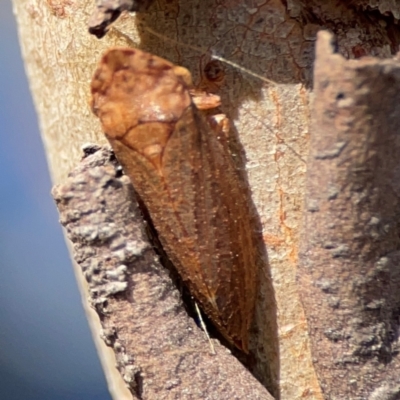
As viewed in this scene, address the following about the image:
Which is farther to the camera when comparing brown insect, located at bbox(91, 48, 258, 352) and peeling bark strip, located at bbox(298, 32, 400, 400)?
brown insect, located at bbox(91, 48, 258, 352)

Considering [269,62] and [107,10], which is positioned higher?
[107,10]

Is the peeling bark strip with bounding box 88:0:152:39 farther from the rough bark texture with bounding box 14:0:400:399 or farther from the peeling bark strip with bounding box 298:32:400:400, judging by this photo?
the peeling bark strip with bounding box 298:32:400:400

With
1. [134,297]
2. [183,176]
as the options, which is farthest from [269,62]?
[134,297]

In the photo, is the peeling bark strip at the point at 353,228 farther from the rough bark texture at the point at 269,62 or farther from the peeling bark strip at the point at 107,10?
the peeling bark strip at the point at 107,10

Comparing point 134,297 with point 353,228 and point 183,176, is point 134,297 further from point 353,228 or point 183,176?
point 353,228

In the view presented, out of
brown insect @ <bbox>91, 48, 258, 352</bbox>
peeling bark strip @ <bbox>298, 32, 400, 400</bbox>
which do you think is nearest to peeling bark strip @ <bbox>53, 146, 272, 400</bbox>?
brown insect @ <bbox>91, 48, 258, 352</bbox>

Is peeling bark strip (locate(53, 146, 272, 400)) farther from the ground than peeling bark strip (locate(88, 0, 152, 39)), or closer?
closer

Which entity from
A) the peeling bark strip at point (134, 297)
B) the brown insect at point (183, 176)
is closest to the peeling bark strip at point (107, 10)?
A: the brown insect at point (183, 176)
